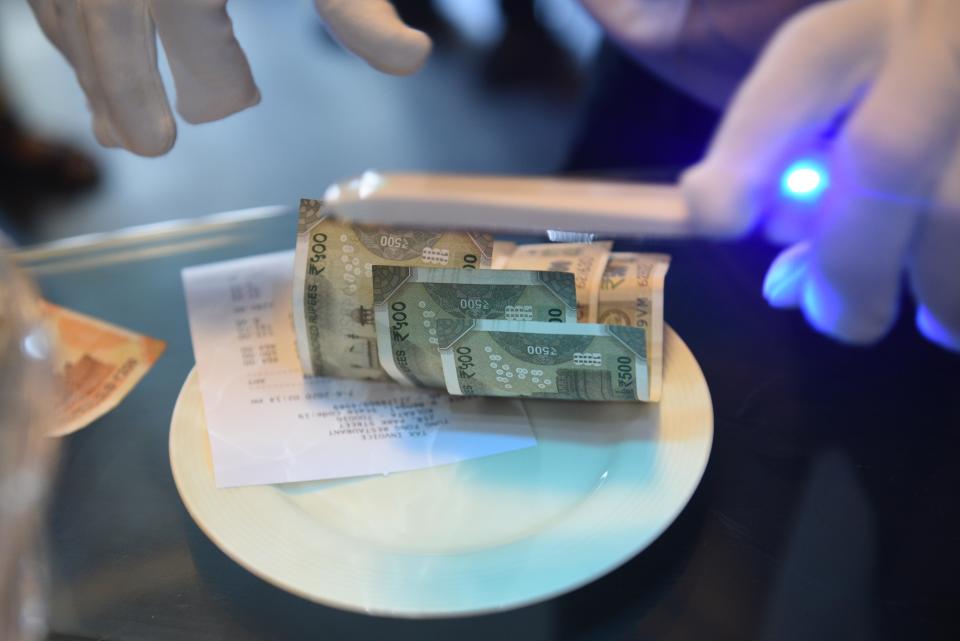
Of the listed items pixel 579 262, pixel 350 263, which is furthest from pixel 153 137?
pixel 579 262

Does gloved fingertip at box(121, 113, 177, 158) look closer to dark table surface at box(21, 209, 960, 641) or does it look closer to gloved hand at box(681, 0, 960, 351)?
dark table surface at box(21, 209, 960, 641)

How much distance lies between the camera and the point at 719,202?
37 centimetres

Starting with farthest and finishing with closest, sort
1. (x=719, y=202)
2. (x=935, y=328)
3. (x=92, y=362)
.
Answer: (x=92, y=362) < (x=935, y=328) < (x=719, y=202)

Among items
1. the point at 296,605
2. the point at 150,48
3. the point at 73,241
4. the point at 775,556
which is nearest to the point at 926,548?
the point at 775,556

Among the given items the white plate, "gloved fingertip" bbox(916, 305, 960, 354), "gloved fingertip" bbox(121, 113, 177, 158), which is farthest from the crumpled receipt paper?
"gloved fingertip" bbox(916, 305, 960, 354)

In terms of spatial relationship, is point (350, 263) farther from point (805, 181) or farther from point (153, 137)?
point (805, 181)

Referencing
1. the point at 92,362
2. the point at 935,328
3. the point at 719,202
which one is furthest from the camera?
the point at 92,362

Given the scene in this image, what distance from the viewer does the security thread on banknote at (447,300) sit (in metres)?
0.56

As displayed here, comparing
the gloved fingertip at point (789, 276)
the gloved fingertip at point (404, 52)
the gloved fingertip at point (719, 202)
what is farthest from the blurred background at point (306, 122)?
the gloved fingertip at point (719, 202)

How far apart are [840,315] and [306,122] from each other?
0.82 metres

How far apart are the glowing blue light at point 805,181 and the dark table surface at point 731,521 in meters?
0.14

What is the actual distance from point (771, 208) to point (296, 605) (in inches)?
14.0

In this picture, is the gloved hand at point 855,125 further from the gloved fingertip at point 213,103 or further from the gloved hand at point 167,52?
the gloved fingertip at point 213,103

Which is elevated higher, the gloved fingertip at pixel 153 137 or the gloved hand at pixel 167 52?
the gloved hand at pixel 167 52
